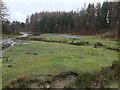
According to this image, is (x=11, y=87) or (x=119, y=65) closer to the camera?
(x=11, y=87)

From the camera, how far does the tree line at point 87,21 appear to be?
11383 cm

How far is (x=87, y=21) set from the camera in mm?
127875

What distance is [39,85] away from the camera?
1628 cm

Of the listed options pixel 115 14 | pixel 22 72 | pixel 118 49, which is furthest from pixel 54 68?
pixel 115 14

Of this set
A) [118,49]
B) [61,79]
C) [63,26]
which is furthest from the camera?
[63,26]

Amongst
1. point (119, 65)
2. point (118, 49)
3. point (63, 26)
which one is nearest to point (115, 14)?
point (63, 26)

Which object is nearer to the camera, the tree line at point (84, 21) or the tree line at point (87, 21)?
the tree line at point (84, 21)

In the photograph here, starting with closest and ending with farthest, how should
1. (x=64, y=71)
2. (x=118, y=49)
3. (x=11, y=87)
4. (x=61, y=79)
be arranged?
(x=11, y=87), (x=61, y=79), (x=64, y=71), (x=118, y=49)

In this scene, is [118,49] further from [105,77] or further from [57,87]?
[57,87]

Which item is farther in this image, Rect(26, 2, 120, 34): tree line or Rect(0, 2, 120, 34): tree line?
Rect(26, 2, 120, 34): tree line

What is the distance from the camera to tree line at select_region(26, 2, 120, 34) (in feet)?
373

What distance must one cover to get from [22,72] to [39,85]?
2.65m

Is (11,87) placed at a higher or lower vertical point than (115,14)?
lower

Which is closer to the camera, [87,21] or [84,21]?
[87,21]
